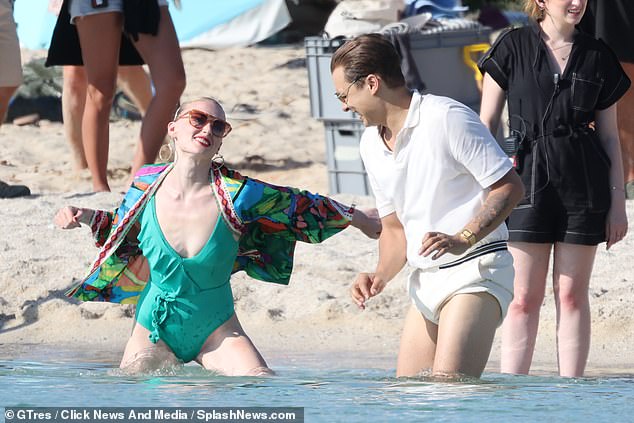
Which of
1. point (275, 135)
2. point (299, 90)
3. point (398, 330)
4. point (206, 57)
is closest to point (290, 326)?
point (398, 330)

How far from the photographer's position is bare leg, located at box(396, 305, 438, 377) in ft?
13.4

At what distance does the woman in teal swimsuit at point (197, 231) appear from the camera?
4.46m

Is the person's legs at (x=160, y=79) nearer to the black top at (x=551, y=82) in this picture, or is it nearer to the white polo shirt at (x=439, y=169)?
the black top at (x=551, y=82)

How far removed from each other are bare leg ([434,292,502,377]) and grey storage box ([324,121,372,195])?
13.3 ft

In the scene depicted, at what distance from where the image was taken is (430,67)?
820 cm

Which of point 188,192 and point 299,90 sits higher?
point 188,192

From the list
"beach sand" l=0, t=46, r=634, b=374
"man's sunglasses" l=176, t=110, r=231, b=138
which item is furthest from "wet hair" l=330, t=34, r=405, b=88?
"beach sand" l=0, t=46, r=634, b=374

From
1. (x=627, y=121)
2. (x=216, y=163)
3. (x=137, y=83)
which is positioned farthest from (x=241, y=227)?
(x=137, y=83)

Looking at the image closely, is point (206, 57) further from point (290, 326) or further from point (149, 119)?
point (290, 326)

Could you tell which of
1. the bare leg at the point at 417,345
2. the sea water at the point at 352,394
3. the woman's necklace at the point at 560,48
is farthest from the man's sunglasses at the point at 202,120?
the woman's necklace at the point at 560,48

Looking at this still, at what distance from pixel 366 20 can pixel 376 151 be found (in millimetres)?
4161

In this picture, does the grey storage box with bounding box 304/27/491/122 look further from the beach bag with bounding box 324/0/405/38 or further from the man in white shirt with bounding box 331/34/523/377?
the man in white shirt with bounding box 331/34/523/377

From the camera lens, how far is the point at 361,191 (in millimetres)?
7953

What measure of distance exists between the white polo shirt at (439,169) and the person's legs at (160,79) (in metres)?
3.10
